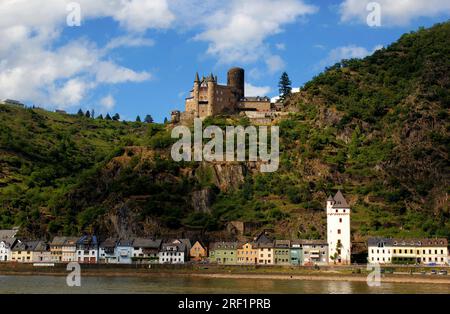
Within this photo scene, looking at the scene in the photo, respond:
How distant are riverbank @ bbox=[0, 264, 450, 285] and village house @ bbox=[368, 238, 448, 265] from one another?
8156mm

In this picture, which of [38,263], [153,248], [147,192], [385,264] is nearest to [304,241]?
[385,264]

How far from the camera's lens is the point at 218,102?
141 meters

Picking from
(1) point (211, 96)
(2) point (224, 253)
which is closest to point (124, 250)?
(2) point (224, 253)

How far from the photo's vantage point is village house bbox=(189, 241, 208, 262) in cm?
10456

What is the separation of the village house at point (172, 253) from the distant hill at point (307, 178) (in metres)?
4.59

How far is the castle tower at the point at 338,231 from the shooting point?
3767 inches

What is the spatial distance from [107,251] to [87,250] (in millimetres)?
3434

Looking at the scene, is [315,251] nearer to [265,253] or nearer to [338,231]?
[338,231]

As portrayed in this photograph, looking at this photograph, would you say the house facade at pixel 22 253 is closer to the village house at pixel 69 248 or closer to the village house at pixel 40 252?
the village house at pixel 40 252

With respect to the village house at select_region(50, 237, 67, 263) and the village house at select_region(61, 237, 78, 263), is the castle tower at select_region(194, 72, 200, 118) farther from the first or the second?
the village house at select_region(50, 237, 67, 263)

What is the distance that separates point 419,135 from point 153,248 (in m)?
49.2

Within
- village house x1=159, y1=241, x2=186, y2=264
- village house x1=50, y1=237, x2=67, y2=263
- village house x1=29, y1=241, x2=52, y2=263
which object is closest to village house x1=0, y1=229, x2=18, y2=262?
village house x1=29, y1=241, x2=52, y2=263

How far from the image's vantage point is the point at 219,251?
4023 inches

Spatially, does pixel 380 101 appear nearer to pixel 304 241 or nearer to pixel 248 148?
pixel 248 148
